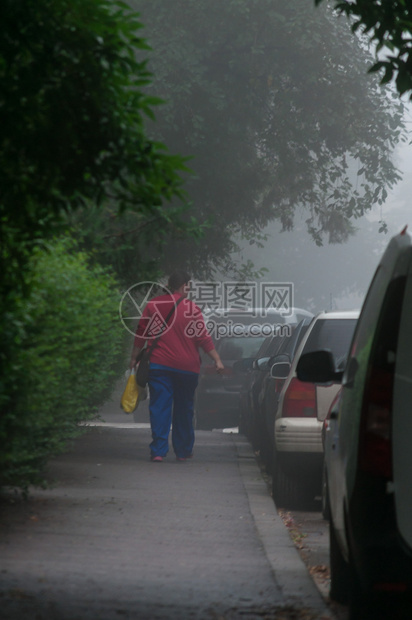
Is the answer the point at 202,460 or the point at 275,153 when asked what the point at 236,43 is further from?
the point at 202,460

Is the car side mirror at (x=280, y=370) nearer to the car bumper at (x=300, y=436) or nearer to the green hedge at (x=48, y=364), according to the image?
the car bumper at (x=300, y=436)

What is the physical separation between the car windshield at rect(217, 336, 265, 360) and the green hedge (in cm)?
1150

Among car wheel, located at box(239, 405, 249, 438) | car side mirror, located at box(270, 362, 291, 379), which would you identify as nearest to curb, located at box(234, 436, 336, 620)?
car side mirror, located at box(270, 362, 291, 379)

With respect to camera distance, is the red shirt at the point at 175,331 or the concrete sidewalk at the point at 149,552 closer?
the concrete sidewalk at the point at 149,552

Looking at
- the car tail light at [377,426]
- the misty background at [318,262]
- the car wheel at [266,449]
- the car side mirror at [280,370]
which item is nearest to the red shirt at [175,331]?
the car wheel at [266,449]

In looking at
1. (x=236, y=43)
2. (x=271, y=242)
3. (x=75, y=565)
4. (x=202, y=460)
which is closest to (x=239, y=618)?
(x=75, y=565)

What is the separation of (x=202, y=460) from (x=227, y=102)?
9462 mm

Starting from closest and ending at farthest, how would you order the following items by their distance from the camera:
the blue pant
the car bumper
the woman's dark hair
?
the car bumper → the blue pant → the woman's dark hair

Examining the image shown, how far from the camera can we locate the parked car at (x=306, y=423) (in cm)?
976

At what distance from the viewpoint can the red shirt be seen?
12.4 metres

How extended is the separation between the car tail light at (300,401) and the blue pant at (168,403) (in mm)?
2691

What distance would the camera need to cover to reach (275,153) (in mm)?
22656

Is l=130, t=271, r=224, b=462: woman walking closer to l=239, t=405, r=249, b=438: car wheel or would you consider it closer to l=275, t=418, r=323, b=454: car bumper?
l=275, t=418, r=323, b=454: car bumper

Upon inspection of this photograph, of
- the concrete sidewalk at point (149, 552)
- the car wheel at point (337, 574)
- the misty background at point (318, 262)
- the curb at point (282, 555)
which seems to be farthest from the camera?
the misty background at point (318, 262)
